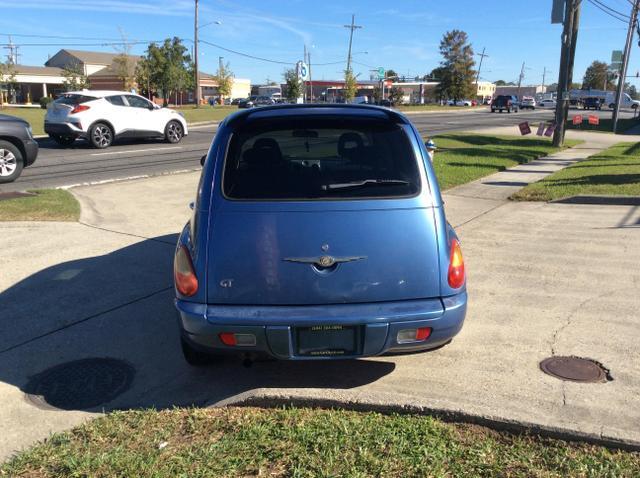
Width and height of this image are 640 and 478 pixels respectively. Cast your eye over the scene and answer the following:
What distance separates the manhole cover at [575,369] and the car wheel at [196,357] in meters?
2.22

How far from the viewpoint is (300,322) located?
310cm

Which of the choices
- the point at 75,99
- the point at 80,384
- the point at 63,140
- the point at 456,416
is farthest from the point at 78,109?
the point at 456,416

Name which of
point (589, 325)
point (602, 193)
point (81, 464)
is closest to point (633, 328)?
point (589, 325)

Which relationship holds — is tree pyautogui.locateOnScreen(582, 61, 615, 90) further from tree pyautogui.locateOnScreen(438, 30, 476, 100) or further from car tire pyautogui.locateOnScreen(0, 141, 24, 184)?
car tire pyautogui.locateOnScreen(0, 141, 24, 184)

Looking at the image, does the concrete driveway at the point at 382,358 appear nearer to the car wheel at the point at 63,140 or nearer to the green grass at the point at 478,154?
the green grass at the point at 478,154

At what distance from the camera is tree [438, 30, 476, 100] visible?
100375mm

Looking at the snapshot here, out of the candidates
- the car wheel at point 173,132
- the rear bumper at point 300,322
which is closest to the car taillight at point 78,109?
the car wheel at point 173,132

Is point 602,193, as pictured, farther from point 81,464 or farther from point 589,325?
point 81,464

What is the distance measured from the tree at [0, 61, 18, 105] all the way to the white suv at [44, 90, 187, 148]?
37478mm

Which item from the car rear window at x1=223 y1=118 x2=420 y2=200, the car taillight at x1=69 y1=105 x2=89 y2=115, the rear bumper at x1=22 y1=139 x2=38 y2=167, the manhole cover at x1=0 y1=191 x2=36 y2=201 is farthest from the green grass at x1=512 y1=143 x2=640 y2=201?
the car taillight at x1=69 y1=105 x2=89 y2=115

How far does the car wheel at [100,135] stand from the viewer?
16.8m

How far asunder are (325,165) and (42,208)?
5942 millimetres

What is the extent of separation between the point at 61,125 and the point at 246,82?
10095 cm

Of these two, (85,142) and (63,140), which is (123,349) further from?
(85,142)
